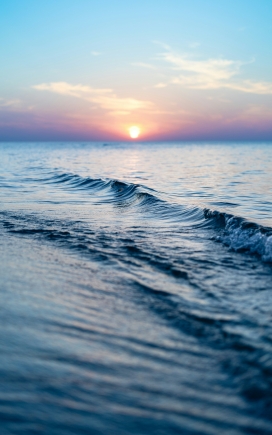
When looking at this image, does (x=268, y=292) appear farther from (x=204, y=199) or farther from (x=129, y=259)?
(x=204, y=199)

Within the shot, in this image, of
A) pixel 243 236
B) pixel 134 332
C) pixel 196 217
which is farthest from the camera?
pixel 196 217

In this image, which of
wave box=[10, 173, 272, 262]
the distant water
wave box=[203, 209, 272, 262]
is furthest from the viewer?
wave box=[10, 173, 272, 262]

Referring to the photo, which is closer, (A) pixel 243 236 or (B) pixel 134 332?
(B) pixel 134 332


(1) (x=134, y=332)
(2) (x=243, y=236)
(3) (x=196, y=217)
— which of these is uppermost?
(3) (x=196, y=217)

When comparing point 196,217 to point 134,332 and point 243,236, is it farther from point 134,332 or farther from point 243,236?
point 134,332

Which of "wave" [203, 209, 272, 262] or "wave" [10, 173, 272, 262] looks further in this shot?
"wave" [10, 173, 272, 262]

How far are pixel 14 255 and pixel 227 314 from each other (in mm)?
4106

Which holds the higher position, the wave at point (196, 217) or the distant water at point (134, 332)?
the wave at point (196, 217)

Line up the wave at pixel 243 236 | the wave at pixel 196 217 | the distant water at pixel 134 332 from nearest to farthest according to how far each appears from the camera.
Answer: the distant water at pixel 134 332, the wave at pixel 243 236, the wave at pixel 196 217

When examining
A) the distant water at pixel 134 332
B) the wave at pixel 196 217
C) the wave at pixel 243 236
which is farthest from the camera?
the wave at pixel 196 217

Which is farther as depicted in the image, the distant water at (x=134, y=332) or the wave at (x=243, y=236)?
the wave at (x=243, y=236)

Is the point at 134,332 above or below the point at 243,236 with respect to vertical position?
below

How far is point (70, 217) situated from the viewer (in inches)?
433

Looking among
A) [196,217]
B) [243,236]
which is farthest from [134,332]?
[196,217]
